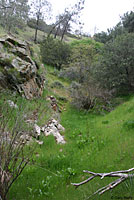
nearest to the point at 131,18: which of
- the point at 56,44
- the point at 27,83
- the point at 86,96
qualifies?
the point at 56,44

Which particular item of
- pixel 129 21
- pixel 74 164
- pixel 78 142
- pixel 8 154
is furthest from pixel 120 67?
pixel 129 21

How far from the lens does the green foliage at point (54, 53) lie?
19.2m

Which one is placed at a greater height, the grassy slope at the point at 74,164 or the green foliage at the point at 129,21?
the green foliage at the point at 129,21

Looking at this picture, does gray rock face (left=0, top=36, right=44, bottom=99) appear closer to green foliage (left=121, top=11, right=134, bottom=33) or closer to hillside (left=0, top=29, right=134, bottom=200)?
hillside (left=0, top=29, right=134, bottom=200)

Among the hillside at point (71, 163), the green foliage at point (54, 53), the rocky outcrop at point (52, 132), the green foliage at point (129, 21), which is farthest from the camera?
the green foliage at point (129, 21)

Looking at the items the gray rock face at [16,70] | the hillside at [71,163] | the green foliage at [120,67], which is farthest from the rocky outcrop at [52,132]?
the green foliage at [120,67]

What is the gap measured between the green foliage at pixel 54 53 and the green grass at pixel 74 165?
51.3 feet

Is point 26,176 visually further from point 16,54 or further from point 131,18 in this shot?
point 131,18

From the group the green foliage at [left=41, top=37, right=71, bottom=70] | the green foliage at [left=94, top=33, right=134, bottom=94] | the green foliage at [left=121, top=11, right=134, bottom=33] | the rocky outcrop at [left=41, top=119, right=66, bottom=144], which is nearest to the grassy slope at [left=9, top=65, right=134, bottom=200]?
the rocky outcrop at [left=41, top=119, right=66, bottom=144]

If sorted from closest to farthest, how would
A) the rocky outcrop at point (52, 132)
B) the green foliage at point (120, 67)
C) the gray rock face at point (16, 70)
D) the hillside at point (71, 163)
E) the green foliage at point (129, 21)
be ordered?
the hillside at point (71, 163), the rocky outcrop at point (52, 132), the gray rock face at point (16, 70), the green foliage at point (120, 67), the green foliage at point (129, 21)

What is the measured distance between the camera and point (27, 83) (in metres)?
7.80

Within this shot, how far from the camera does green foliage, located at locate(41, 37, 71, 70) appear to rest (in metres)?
19.2

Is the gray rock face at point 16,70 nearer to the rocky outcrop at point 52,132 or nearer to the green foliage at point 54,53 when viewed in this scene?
the rocky outcrop at point 52,132

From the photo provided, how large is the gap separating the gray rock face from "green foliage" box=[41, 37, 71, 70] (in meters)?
10.8
